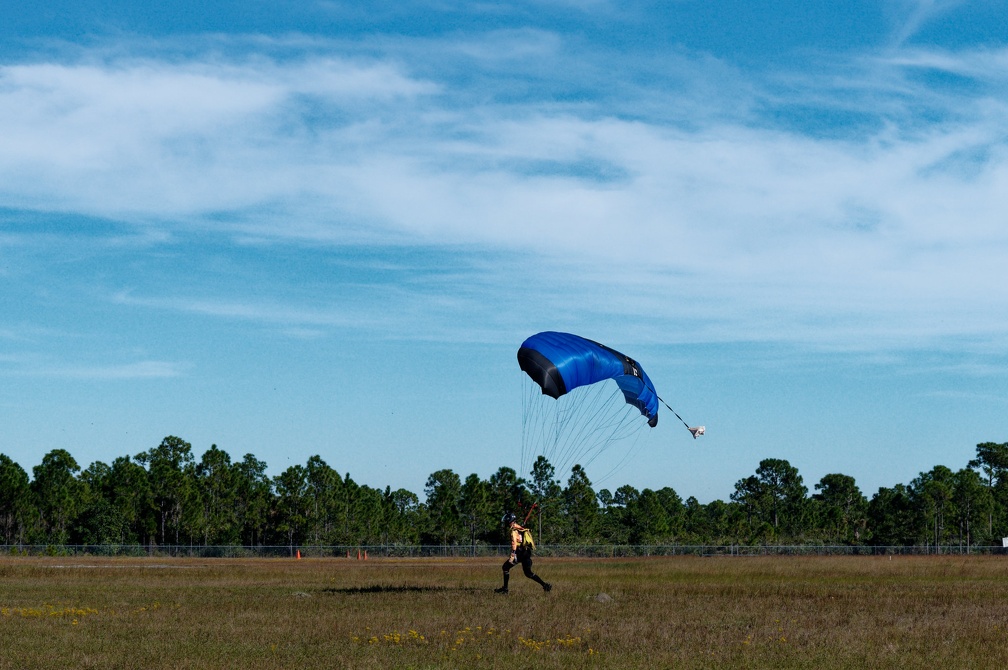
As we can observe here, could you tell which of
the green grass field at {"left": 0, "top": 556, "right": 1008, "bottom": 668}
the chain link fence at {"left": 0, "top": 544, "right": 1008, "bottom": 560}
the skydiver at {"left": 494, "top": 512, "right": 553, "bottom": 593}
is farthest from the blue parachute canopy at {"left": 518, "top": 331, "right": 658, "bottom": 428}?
the chain link fence at {"left": 0, "top": 544, "right": 1008, "bottom": 560}

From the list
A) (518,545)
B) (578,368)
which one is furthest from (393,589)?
(578,368)

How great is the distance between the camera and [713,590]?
3422 cm

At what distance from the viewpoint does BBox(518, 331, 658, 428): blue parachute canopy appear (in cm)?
2811

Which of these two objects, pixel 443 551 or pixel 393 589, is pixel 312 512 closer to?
pixel 443 551

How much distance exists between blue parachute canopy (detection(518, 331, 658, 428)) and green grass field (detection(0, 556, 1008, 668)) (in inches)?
221

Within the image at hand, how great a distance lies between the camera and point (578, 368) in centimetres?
2859

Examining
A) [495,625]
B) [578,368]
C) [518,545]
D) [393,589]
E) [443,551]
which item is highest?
[578,368]

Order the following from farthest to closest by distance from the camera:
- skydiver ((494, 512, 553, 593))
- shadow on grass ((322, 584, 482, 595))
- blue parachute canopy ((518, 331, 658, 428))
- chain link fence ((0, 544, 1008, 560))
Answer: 1. chain link fence ((0, 544, 1008, 560))
2. shadow on grass ((322, 584, 482, 595))
3. skydiver ((494, 512, 553, 593))
4. blue parachute canopy ((518, 331, 658, 428))

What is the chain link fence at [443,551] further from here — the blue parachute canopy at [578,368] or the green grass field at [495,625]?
the blue parachute canopy at [578,368]

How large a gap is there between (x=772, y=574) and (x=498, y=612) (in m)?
25.0

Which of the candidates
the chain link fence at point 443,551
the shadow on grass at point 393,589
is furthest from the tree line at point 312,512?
the shadow on grass at point 393,589

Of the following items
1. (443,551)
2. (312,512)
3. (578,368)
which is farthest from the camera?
(312,512)

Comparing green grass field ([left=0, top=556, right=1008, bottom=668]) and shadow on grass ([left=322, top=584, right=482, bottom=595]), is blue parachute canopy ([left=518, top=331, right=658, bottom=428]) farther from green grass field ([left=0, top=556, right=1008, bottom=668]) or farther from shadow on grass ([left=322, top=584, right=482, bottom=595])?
shadow on grass ([left=322, top=584, right=482, bottom=595])

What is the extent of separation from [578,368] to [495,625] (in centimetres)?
825
